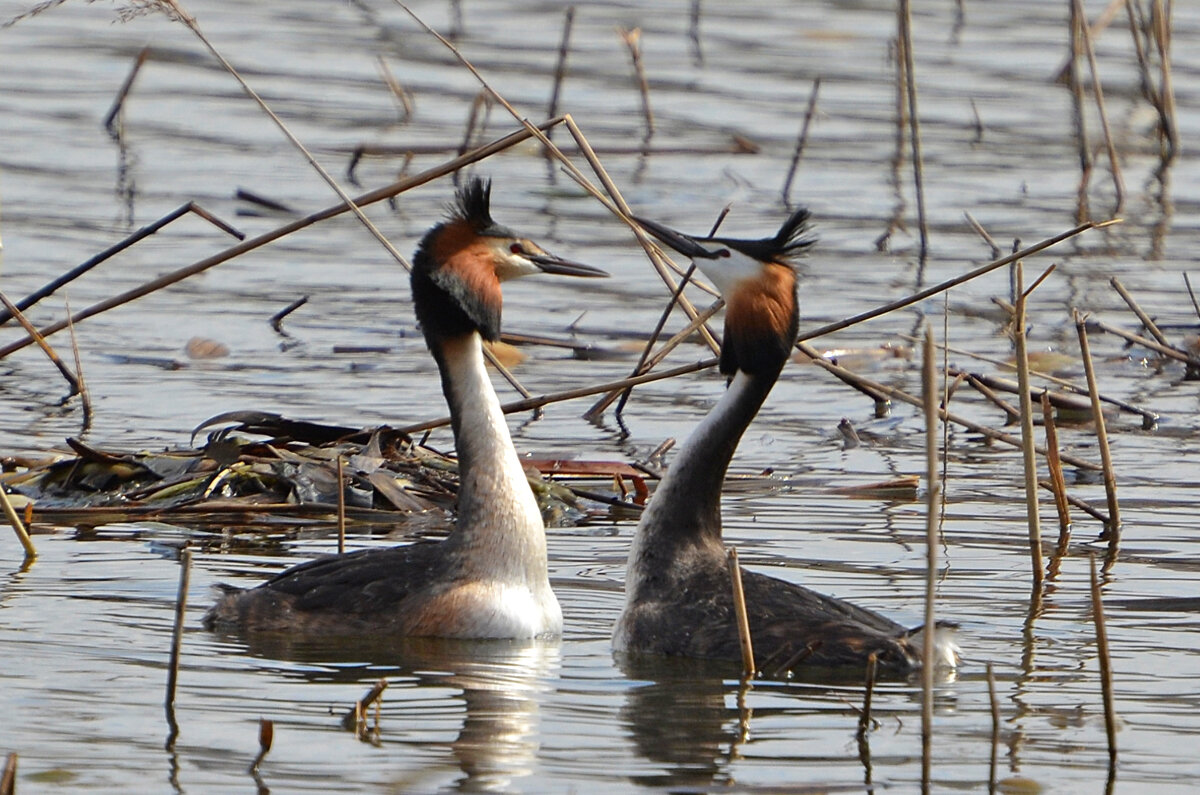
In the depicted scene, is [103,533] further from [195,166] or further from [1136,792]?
[195,166]

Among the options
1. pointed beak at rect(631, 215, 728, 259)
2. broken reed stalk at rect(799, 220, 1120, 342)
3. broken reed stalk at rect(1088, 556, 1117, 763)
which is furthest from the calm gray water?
pointed beak at rect(631, 215, 728, 259)

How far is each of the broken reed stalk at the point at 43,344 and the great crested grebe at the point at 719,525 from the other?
8.71ft

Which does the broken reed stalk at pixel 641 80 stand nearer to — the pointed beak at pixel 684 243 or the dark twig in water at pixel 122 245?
the dark twig in water at pixel 122 245

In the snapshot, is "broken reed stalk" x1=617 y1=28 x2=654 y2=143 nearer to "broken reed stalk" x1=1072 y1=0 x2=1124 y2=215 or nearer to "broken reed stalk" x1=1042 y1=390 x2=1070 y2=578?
"broken reed stalk" x1=1072 y1=0 x2=1124 y2=215

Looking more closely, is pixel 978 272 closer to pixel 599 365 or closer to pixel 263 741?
pixel 263 741

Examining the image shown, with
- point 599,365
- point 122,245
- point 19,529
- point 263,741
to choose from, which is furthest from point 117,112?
point 263,741

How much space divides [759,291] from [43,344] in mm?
3196

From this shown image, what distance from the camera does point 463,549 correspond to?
22.6ft

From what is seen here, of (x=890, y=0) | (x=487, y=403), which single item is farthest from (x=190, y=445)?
(x=890, y=0)

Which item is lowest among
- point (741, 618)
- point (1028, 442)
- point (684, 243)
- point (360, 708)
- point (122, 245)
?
point (360, 708)

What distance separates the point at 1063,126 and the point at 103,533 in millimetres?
12223

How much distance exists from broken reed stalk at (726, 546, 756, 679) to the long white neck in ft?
2.94

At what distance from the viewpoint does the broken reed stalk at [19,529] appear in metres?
7.03

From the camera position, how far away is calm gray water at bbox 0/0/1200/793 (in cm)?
555
